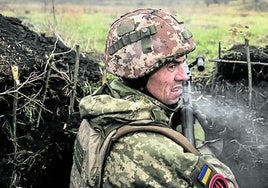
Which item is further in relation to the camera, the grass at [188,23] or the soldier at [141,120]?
the grass at [188,23]

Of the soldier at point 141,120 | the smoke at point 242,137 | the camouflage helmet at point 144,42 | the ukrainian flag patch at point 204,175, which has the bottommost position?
the smoke at point 242,137

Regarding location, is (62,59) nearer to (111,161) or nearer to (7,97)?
(7,97)

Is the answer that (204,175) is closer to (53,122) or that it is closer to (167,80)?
(167,80)

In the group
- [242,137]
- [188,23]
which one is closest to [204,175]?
[242,137]

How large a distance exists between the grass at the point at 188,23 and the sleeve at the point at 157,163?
7.45 meters

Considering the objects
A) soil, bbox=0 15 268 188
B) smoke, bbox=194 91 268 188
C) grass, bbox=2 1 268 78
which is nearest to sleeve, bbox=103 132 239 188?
soil, bbox=0 15 268 188

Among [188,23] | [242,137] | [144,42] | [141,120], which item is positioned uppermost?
[144,42]

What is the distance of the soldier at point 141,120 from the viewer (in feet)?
8.72

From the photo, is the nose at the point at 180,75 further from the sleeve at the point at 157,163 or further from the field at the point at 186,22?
the field at the point at 186,22

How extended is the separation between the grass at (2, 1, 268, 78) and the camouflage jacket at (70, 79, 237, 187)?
731 cm

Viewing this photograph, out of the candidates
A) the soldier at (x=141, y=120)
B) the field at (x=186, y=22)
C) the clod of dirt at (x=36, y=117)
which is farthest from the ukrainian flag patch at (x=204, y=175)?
the field at (x=186, y=22)

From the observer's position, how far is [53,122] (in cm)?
603

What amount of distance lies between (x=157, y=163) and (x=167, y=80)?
47 cm

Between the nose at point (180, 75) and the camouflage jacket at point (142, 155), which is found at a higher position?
the nose at point (180, 75)
